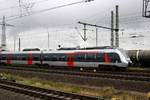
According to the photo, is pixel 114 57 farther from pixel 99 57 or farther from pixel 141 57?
pixel 141 57

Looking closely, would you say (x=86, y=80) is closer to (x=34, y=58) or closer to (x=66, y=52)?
(x=66, y=52)

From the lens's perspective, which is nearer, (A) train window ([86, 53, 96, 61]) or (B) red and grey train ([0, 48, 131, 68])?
(B) red and grey train ([0, 48, 131, 68])

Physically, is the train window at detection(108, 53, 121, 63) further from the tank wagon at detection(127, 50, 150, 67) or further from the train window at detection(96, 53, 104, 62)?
the tank wagon at detection(127, 50, 150, 67)

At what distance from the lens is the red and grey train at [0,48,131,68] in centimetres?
3369

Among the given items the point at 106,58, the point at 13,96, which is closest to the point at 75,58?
the point at 106,58

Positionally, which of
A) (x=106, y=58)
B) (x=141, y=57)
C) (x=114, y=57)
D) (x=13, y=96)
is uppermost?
(x=114, y=57)

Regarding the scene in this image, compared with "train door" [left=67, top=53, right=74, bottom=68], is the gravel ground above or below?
below

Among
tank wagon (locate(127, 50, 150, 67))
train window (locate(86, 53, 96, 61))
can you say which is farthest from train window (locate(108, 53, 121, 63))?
tank wagon (locate(127, 50, 150, 67))

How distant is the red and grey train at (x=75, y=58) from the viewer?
3369 centimetres

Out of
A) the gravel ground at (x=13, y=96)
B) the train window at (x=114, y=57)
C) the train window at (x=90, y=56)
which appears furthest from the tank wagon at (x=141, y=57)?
the gravel ground at (x=13, y=96)

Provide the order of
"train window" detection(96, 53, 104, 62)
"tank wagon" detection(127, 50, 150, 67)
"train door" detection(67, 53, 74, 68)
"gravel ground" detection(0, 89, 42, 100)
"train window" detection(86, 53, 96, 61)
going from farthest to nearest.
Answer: "tank wagon" detection(127, 50, 150, 67) → "train door" detection(67, 53, 74, 68) → "train window" detection(86, 53, 96, 61) → "train window" detection(96, 53, 104, 62) → "gravel ground" detection(0, 89, 42, 100)

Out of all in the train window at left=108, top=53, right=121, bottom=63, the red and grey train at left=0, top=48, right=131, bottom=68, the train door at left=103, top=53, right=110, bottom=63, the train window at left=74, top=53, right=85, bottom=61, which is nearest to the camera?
the train window at left=108, top=53, right=121, bottom=63

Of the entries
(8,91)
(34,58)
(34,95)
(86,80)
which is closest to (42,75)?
(86,80)

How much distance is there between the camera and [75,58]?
38.9 metres
